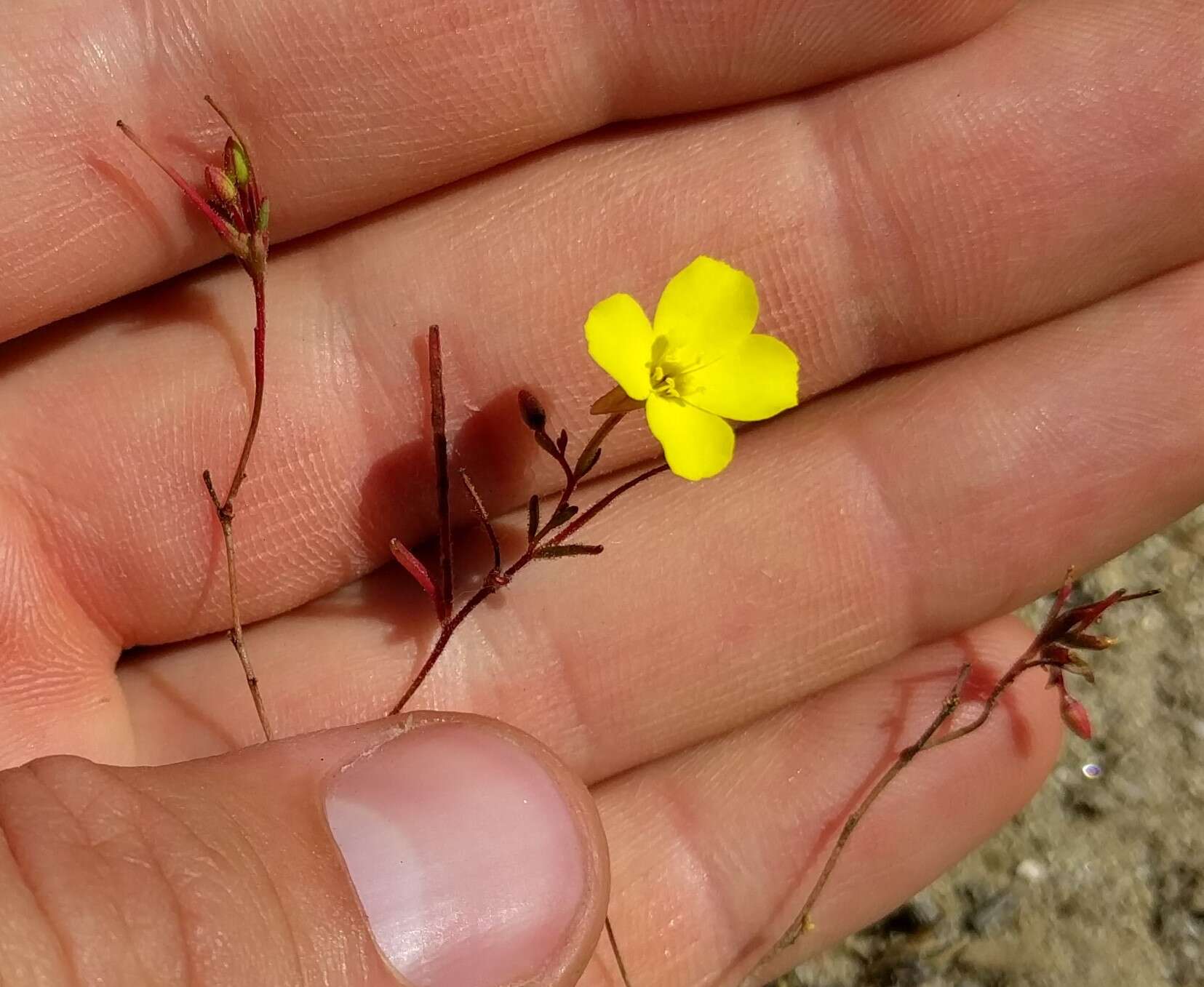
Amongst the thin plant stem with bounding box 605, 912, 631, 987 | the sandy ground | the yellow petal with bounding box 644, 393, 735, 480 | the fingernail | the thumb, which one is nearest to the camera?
the thumb

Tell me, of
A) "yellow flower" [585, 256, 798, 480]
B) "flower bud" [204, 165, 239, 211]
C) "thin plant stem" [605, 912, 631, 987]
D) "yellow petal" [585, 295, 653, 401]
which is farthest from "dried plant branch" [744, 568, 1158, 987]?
"flower bud" [204, 165, 239, 211]

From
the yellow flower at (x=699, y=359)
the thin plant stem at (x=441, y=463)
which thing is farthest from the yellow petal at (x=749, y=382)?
the thin plant stem at (x=441, y=463)

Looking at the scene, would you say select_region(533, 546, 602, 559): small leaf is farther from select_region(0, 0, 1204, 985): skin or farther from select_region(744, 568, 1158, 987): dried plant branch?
→ select_region(744, 568, 1158, 987): dried plant branch

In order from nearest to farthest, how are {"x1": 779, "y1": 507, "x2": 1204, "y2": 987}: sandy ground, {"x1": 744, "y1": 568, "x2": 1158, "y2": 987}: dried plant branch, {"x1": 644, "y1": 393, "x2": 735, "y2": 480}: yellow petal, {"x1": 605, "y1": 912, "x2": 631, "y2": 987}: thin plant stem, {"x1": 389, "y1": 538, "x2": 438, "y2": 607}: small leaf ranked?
{"x1": 644, "y1": 393, "x2": 735, "y2": 480}: yellow petal, {"x1": 389, "y1": 538, "x2": 438, "y2": 607}: small leaf, {"x1": 605, "y1": 912, "x2": 631, "y2": 987}: thin plant stem, {"x1": 744, "y1": 568, "x2": 1158, "y2": 987}: dried plant branch, {"x1": 779, "y1": 507, "x2": 1204, "y2": 987}: sandy ground

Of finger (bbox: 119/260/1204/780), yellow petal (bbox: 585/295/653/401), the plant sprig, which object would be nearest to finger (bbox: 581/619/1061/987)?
finger (bbox: 119/260/1204/780)

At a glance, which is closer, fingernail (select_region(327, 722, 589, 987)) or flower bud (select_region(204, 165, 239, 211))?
fingernail (select_region(327, 722, 589, 987))

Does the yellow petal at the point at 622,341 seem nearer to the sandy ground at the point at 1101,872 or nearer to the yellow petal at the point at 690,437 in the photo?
the yellow petal at the point at 690,437

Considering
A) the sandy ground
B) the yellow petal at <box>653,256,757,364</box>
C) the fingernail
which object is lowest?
the sandy ground

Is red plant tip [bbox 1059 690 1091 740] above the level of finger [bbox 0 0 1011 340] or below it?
below
